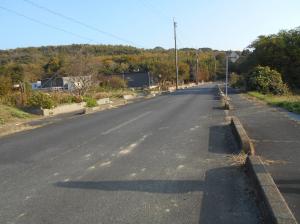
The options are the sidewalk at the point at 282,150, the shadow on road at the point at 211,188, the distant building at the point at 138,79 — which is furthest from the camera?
the distant building at the point at 138,79

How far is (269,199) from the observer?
5.70m

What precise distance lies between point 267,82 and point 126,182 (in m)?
41.0

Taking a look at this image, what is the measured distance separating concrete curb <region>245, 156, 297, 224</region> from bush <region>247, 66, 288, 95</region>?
39.2m

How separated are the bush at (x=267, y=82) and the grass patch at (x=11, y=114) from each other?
2746cm

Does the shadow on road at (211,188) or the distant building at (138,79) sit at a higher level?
the shadow on road at (211,188)

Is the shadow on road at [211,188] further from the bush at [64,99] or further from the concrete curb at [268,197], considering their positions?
the bush at [64,99]

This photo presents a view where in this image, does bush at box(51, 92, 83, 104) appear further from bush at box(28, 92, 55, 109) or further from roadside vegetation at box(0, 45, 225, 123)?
bush at box(28, 92, 55, 109)

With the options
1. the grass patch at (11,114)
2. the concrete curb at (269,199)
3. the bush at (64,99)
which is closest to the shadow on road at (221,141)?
the concrete curb at (269,199)

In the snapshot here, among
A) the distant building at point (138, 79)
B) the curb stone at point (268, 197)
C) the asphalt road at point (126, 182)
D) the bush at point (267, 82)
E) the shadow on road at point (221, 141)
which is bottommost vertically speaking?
the distant building at point (138, 79)

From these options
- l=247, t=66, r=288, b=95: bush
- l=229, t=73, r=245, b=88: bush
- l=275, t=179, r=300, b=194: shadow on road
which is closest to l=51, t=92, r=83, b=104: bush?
l=247, t=66, r=288, b=95: bush

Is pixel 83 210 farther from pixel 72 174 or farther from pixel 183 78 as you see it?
pixel 183 78

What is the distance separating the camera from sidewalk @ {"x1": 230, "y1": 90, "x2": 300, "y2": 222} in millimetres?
6773

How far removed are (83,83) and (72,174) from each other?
115 feet

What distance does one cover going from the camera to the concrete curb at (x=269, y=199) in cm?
507
